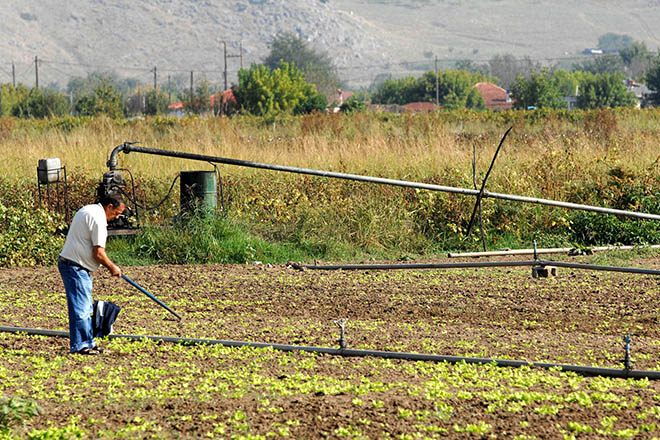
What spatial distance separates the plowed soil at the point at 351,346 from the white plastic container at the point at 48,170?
141 centimetres

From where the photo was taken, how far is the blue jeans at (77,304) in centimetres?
692

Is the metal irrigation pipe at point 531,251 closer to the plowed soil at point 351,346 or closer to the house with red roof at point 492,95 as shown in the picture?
the plowed soil at point 351,346

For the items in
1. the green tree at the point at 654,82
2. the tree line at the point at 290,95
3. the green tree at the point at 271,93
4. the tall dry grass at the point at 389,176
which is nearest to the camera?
the tall dry grass at the point at 389,176

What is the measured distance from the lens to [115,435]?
499cm

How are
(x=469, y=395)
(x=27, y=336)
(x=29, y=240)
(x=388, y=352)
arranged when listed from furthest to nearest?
(x=29, y=240), (x=27, y=336), (x=388, y=352), (x=469, y=395)

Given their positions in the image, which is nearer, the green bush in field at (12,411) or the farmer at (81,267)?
the green bush in field at (12,411)

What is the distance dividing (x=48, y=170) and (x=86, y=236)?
214 inches

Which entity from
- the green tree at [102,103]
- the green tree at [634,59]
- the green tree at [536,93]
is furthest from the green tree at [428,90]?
the green tree at [634,59]

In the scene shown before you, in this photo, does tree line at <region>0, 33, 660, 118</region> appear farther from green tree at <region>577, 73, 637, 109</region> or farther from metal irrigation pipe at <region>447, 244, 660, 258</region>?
metal irrigation pipe at <region>447, 244, 660, 258</region>

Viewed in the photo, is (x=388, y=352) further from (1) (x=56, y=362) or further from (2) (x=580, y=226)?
(2) (x=580, y=226)

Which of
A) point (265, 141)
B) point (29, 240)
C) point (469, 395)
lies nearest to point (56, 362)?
point (469, 395)

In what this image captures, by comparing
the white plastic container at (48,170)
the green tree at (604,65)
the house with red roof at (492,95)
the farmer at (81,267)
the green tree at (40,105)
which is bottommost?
the farmer at (81,267)

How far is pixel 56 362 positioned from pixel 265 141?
12.0 m

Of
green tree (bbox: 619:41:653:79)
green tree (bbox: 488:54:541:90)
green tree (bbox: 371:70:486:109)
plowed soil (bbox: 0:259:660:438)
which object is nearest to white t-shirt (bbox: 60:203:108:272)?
plowed soil (bbox: 0:259:660:438)
